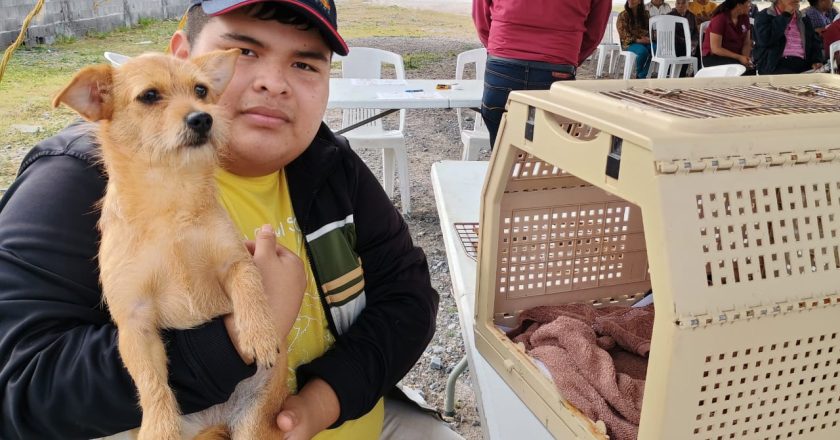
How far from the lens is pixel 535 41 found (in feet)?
12.7

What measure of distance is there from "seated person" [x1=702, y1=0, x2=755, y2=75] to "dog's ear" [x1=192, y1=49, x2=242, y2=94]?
9.63 metres

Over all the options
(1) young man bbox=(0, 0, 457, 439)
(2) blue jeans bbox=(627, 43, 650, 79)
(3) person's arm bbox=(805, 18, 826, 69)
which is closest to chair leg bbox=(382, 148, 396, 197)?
(1) young man bbox=(0, 0, 457, 439)

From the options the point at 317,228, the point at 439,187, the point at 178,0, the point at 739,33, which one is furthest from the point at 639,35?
the point at 178,0

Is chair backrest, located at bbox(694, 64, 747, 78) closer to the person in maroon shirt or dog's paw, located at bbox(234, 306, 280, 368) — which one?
the person in maroon shirt

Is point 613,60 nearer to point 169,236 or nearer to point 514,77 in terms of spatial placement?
point 514,77

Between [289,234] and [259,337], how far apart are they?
0.40 meters

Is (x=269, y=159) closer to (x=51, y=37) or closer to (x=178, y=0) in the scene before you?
(x=51, y=37)

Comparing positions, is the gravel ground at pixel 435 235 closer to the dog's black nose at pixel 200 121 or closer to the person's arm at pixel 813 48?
the dog's black nose at pixel 200 121

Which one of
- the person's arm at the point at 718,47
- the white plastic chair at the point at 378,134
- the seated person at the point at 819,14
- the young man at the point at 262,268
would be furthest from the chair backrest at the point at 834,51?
the young man at the point at 262,268

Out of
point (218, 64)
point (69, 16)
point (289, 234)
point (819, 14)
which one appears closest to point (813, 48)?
point (819, 14)

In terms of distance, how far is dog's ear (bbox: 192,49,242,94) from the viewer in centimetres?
124

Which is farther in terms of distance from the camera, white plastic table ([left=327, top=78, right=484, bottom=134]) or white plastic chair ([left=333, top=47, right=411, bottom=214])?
white plastic chair ([left=333, top=47, right=411, bottom=214])

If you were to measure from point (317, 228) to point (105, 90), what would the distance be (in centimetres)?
54

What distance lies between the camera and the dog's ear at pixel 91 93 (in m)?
1.15
